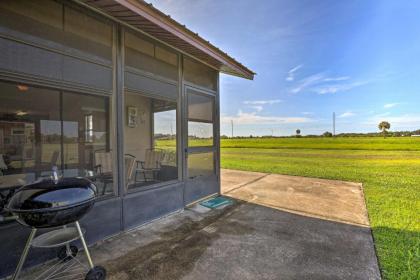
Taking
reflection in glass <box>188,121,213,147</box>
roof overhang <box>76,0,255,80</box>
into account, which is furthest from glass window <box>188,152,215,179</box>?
roof overhang <box>76,0,255,80</box>

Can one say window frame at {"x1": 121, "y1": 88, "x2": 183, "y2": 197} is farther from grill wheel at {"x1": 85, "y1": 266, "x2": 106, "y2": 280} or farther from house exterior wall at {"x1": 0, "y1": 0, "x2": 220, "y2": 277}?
grill wheel at {"x1": 85, "y1": 266, "x2": 106, "y2": 280}

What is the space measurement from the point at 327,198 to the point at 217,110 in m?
3.30

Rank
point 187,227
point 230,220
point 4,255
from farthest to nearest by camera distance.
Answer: point 230,220 < point 187,227 < point 4,255

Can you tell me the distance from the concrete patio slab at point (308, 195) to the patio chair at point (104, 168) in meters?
2.99

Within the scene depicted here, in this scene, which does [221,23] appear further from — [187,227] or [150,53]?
[187,227]

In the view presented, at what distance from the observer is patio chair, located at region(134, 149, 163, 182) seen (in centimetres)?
374

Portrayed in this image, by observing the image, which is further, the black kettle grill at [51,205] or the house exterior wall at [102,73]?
the house exterior wall at [102,73]

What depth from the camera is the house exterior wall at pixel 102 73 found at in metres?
2.08

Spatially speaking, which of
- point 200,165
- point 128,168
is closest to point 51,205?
point 128,168

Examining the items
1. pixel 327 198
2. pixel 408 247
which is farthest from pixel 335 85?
pixel 408 247

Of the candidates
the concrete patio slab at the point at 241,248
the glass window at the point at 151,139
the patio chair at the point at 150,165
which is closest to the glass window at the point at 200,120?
the glass window at the point at 151,139

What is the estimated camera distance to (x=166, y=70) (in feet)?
12.2

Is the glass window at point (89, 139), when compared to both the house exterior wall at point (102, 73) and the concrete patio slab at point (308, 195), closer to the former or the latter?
the house exterior wall at point (102, 73)

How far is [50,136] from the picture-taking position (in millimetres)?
2887
